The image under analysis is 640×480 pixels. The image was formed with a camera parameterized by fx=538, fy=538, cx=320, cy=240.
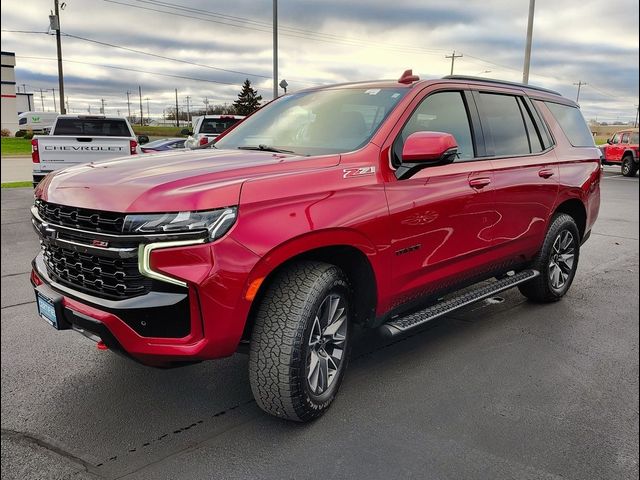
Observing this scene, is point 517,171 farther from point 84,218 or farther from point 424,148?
point 84,218

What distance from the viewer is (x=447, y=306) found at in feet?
12.2

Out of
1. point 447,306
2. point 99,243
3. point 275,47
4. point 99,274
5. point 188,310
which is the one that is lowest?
point 447,306

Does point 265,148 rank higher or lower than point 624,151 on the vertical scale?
higher

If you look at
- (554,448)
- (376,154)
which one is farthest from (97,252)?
(554,448)

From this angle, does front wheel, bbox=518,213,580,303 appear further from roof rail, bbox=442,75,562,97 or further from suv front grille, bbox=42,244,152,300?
suv front grille, bbox=42,244,152,300

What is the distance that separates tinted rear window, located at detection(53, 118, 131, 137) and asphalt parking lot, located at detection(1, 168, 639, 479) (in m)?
9.24

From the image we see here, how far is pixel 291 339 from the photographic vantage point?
265 centimetres

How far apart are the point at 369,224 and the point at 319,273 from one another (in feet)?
1.38

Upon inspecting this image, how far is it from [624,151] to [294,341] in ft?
79.4

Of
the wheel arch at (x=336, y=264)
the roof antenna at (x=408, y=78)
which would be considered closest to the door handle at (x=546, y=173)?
the roof antenna at (x=408, y=78)

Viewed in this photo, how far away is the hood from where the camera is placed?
7.88 ft

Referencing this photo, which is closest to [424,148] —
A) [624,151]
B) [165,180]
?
[165,180]

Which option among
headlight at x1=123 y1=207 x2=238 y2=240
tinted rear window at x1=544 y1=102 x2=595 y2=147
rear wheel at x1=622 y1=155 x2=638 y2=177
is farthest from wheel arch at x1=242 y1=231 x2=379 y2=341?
rear wheel at x1=622 y1=155 x2=638 y2=177

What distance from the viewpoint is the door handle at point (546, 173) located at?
14.8 feet
